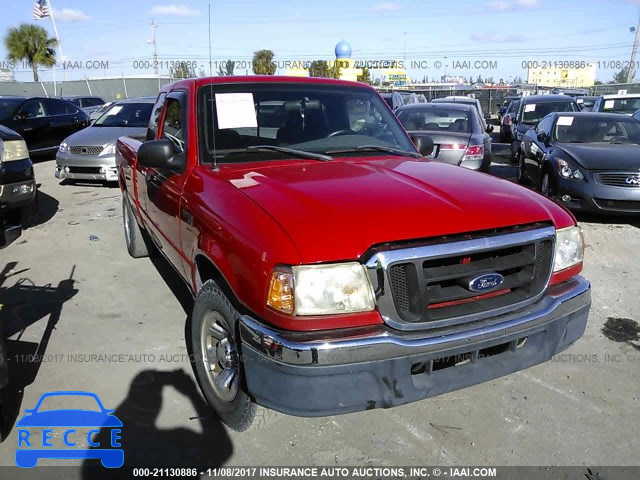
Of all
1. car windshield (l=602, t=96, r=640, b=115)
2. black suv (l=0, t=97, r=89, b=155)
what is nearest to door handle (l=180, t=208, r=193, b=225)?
black suv (l=0, t=97, r=89, b=155)

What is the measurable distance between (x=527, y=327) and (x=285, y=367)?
1238mm

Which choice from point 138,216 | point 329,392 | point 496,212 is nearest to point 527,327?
point 496,212

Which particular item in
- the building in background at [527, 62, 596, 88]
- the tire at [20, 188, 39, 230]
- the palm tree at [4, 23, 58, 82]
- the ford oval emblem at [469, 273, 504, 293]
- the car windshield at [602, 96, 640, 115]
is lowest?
the tire at [20, 188, 39, 230]

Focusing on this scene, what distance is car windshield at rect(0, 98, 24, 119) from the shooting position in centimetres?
1274

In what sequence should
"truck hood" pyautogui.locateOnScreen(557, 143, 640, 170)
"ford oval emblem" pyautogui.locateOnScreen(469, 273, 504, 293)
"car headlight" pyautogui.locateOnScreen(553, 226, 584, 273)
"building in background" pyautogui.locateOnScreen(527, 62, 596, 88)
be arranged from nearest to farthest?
"ford oval emblem" pyautogui.locateOnScreen(469, 273, 504, 293) → "car headlight" pyautogui.locateOnScreen(553, 226, 584, 273) → "truck hood" pyautogui.locateOnScreen(557, 143, 640, 170) → "building in background" pyautogui.locateOnScreen(527, 62, 596, 88)

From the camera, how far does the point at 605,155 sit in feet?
23.8

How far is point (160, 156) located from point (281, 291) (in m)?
1.56

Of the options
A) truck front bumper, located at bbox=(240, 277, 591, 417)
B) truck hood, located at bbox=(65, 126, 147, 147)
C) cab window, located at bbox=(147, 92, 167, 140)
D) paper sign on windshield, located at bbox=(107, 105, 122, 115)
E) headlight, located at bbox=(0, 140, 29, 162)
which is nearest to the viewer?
truck front bumper, located at bbox=(240, 277, 591, 417)

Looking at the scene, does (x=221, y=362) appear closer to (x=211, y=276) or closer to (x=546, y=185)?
(x=211, y=276)

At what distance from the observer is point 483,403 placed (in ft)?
10.4

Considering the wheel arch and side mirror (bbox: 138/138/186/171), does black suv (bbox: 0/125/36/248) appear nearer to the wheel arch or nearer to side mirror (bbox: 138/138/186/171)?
side mirror (bbox: 138/138/186/171)

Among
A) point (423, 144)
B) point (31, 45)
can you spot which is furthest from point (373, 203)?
point (31, 45)

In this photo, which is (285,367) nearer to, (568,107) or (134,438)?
(134,438)

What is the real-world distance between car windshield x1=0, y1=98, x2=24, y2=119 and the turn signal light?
1295 cm
